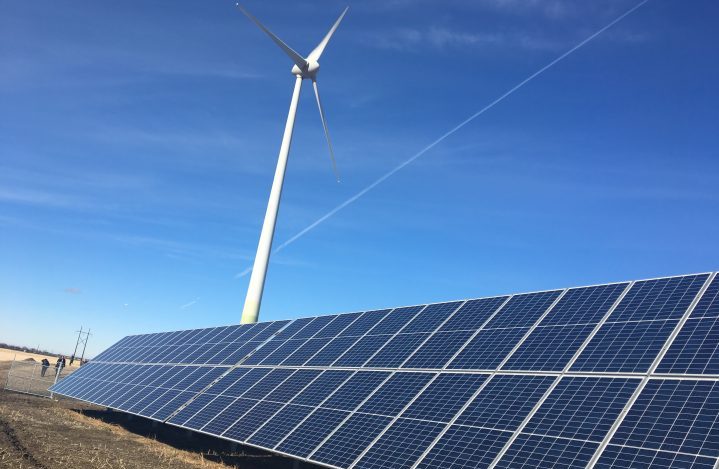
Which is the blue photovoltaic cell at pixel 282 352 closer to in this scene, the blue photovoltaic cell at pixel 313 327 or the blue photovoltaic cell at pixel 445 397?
the blue photovoltaic cell at pixel 313 327

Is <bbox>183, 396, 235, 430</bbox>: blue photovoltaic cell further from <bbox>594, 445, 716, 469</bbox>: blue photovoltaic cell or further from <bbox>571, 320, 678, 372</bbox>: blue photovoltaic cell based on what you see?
<bbox>594, 445, 716, 469</bbox>: blue photovoltaic cell

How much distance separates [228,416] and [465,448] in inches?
451

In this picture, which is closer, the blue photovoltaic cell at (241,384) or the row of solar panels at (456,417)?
the row of solar panels at (456,417)

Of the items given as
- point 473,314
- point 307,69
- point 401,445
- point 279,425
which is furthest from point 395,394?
point 307,69

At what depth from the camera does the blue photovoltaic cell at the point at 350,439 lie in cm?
1622

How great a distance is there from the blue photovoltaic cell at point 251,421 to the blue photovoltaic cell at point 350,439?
418 centimetres

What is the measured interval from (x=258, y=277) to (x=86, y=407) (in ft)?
51.3

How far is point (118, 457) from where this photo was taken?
872 inches

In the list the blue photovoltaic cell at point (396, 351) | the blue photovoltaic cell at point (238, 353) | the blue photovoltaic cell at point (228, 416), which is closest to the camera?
the blue photovoltaic cell at point (396, 351)

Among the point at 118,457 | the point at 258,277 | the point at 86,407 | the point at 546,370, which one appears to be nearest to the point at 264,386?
the point at 118,457

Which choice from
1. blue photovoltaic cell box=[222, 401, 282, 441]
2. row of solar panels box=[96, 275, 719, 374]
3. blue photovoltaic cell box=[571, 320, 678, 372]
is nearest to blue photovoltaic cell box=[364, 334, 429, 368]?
row of solar panels box=[96, 275, 719, 374]

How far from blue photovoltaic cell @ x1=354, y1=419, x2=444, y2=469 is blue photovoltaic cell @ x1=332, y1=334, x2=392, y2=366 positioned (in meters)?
5.93

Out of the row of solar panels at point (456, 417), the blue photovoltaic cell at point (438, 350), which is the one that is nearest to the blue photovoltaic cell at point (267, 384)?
the row of solar panels at point (456, 417)

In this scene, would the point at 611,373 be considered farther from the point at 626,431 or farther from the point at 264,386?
the point at 264,386
